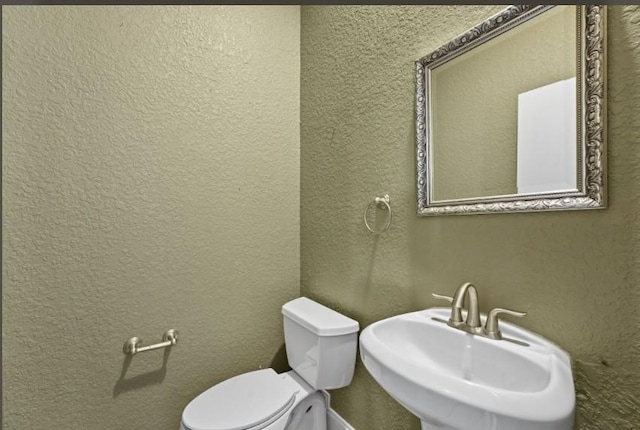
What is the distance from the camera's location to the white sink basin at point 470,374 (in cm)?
51

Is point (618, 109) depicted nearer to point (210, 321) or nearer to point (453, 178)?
point (453, 178)

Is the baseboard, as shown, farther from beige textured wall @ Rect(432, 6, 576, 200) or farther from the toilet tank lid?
beige textured wall @ Rect(432, 6, 576, 200)

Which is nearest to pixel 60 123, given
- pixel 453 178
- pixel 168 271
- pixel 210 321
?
pixel 168 271

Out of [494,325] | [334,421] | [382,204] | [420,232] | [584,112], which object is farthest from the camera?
[334,421]

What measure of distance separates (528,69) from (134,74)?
1427 mm

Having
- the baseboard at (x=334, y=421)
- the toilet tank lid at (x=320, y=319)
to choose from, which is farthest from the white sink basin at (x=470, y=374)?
the baseboard at (x=334, y=421)

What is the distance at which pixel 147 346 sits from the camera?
1.26m

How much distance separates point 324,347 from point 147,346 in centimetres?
76

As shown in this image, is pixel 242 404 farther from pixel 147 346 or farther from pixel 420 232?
pixel 420 232

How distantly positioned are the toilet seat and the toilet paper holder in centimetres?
27

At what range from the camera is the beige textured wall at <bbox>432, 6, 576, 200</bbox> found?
0.74m

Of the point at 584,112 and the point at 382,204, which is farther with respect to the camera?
the point at 382,204

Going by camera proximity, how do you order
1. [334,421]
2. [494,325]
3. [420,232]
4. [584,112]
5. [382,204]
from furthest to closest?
[334,421] < [382,204] < [420,232] < [494,325] < [584,112]

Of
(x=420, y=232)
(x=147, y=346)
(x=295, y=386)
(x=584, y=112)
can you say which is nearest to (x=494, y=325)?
(x=420, y=232)
